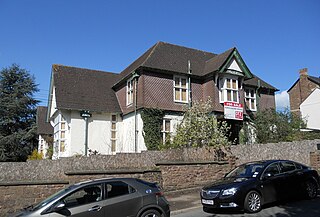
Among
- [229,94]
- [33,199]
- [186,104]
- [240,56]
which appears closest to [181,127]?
[186,104]

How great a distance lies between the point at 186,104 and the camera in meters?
23.9

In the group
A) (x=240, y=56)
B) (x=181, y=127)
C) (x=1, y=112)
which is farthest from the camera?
(x=1, y=112)

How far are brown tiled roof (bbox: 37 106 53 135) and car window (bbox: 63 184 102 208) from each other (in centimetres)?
2749

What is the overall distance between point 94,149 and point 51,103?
796 cm

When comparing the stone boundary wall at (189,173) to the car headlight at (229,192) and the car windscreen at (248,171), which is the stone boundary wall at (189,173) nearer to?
the car windscreen at (248,171)

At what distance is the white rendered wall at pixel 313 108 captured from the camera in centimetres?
3984

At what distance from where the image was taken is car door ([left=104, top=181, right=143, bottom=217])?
24.0 feet

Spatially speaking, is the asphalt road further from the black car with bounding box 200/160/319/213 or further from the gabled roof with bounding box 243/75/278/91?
the gabled roof with bounding box 243/75/278/91

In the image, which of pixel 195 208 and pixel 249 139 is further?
pixel 249 139

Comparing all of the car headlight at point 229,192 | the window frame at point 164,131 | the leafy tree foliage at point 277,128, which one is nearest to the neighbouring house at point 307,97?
the leafy tree foliage at point 277,128

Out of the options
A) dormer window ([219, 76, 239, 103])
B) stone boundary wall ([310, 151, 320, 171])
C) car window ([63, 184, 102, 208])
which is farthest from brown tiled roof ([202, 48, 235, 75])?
car window ([63, 184, 102, 208])

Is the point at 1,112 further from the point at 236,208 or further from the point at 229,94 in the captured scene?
the point at 236,208

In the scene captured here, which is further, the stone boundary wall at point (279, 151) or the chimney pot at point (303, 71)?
Result: the chimney pot at point (303, 71)

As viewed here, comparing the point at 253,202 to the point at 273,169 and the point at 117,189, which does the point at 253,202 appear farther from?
the point at 117,189
